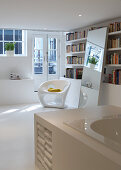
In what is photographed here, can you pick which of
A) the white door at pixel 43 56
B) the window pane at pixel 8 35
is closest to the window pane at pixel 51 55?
the white door at pixel 43 56

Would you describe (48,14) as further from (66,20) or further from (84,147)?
(84,147)

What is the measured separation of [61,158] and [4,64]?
5.74 meters

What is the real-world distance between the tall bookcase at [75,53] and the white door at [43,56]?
0.65 meters

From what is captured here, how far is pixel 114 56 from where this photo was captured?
5465 mm

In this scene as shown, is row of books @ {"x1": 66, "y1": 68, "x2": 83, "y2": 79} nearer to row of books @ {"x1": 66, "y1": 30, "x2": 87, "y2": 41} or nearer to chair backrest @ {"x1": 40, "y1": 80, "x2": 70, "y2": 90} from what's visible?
chair backrest @ {"x1": 40, "y1": 80, "x2": 70, "y2": 90}

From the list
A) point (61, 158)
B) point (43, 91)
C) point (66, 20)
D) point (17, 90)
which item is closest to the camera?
point (61, 158)

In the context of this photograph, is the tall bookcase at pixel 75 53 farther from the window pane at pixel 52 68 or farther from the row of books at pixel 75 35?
the window pane at pixel 52 68

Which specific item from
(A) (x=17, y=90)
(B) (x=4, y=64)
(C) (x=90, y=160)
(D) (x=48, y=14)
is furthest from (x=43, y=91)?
(C) (x=90, y=160)

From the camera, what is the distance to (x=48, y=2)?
13.6 ft

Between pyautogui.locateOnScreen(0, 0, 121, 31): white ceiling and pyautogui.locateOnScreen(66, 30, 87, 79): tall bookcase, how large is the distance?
27.7 inches

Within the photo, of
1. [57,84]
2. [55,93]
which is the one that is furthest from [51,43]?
[55,93]

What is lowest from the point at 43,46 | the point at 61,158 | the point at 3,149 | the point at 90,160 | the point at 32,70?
the point at 3,149

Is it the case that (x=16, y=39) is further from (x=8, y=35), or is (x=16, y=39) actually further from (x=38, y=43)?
(x=38, y=43)

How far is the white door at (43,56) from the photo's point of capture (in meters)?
8.04
